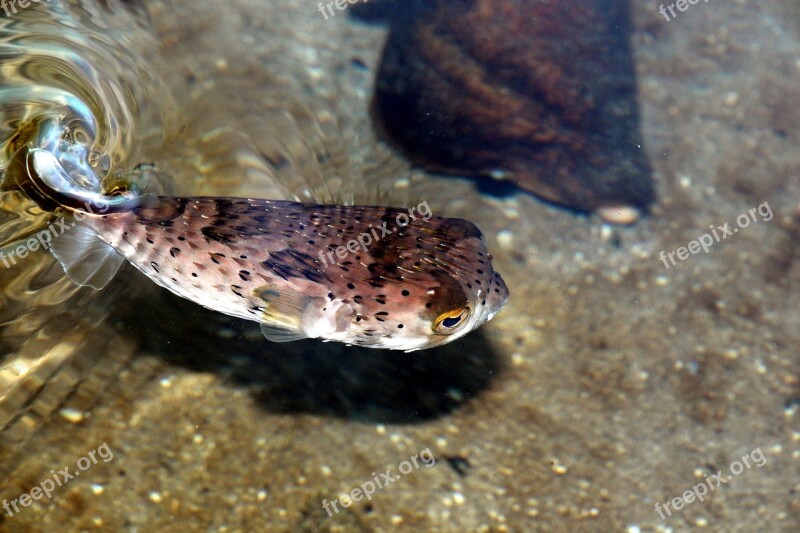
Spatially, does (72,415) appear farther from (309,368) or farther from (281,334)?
(281,334)

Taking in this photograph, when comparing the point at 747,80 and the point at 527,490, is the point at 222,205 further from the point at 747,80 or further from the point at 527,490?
the point at 747,80

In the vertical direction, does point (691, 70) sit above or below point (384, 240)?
below

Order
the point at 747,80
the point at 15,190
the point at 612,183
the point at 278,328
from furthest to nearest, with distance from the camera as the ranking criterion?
the point at 747,80, the point at 612,183, the point at 15,190, the point at 278,328

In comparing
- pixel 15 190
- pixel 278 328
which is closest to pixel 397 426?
pixel 278 328
